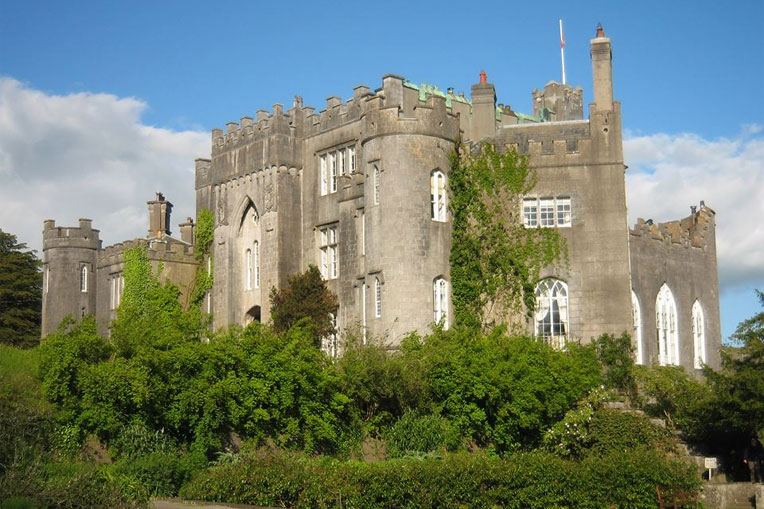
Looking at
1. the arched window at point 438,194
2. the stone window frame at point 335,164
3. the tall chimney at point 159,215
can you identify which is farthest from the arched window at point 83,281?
the arched window at point 438,194

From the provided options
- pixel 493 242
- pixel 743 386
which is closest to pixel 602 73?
pixel 493 242

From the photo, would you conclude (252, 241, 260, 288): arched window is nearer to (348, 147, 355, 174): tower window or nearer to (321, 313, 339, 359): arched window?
(321, 313, 339, 359): arched window

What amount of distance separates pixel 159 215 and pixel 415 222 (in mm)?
21711

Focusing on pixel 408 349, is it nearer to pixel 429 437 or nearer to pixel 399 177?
pixel 429 437

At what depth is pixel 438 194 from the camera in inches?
1517

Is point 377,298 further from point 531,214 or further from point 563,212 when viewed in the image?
point 563,212

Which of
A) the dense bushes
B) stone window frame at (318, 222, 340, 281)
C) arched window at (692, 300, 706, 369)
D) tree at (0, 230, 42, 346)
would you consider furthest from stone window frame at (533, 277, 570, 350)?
tree at (0, 230, 42, 346)

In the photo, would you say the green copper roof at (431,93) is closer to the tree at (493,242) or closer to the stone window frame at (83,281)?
the tree at (493,242)

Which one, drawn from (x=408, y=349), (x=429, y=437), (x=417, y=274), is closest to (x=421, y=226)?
(x=417, y=274)

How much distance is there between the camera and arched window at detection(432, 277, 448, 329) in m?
37.4

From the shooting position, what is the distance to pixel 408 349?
1305 inches

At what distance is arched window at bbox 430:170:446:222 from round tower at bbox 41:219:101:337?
22.8 meters

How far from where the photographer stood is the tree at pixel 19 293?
56188 mm

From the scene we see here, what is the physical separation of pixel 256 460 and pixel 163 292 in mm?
24333
